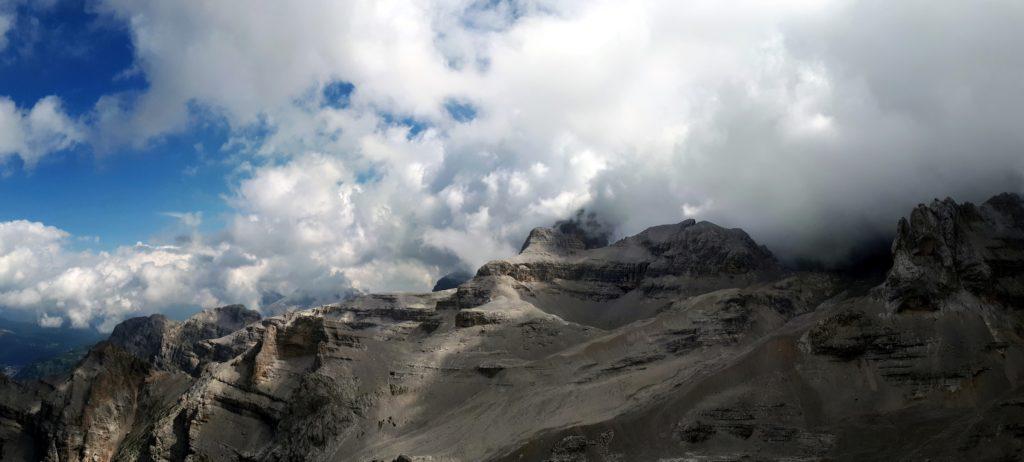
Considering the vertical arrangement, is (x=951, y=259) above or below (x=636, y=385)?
above

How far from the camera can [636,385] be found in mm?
91438

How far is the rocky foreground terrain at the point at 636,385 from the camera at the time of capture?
6888cm

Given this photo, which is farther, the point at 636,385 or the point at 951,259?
the point at 636,385

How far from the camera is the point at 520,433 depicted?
3401 inches

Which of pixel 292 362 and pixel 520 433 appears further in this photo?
pixel 292 362

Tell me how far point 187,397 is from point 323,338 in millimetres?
21995

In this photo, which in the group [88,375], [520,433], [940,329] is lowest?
[520,433]

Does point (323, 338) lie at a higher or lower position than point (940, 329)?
higher

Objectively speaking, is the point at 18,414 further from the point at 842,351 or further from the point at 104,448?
the point at 842,351

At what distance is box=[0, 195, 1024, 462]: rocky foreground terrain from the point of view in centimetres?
6888

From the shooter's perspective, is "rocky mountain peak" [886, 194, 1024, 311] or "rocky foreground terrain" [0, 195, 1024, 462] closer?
"rocky foreground terrain" [0, 195, 1024, 462]

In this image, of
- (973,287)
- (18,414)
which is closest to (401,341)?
(18,414)

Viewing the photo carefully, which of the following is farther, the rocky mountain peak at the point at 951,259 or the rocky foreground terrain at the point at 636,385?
the rocky mountain peak at the point at 951,259

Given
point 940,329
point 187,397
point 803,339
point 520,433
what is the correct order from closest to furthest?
1. point 940,329
2. point 803,339
3. point 520,433
4. point 187,397
